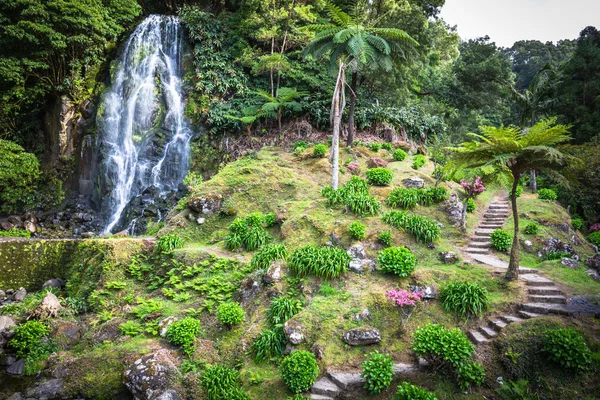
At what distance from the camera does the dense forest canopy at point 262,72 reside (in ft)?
54.7

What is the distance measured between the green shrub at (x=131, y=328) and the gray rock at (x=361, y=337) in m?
5.08

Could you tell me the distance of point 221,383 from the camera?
6.59m

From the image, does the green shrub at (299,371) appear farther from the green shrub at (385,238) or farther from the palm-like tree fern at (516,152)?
the palm-like tree fern at (516,152)

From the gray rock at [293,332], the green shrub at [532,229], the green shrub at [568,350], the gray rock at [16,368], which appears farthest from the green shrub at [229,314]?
the green shrub at [532,229]

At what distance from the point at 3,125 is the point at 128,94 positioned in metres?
7.15

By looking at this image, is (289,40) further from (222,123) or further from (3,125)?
(3,125)

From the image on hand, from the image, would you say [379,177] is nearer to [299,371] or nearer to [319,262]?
[319,262]

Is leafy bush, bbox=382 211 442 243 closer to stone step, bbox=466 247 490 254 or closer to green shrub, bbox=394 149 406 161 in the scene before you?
stone step, bbox=466 247 490 254

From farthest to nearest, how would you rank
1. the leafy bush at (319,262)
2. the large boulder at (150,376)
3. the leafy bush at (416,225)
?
the leafy bush at (416,225), the leafy bush at (319,262), the large boulder at (150,376)

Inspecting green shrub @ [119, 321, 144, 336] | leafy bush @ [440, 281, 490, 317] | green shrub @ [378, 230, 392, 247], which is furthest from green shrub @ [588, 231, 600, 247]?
green shrub @ [119, 321, 144, 336]

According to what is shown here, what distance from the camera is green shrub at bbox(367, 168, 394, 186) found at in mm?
13461

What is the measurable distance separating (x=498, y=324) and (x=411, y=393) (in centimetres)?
280

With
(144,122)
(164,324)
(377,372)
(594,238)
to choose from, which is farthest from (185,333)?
(594,238)

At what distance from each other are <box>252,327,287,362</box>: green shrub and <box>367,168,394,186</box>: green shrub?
8085 millimetres
